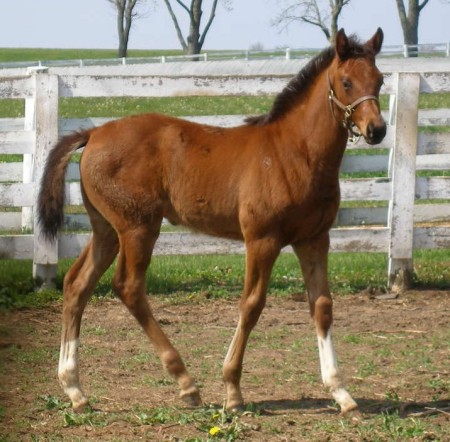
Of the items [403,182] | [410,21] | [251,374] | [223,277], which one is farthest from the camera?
[410,21]

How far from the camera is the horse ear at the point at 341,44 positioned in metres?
5.86

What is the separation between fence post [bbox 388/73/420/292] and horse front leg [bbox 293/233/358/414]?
341 centimetres

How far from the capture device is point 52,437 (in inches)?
209

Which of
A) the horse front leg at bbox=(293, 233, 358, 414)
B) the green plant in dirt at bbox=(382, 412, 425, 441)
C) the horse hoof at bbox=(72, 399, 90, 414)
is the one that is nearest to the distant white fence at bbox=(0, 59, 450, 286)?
the horse front leg at bbox=(293, 233, 358, 414)

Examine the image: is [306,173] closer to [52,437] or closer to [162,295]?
[52,437]

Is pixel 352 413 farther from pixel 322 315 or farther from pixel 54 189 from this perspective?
pixel 54 189

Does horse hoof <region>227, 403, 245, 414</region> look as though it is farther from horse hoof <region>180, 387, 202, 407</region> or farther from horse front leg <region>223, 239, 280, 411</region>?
horse hoof <region>180, 387, 202, 407</region>

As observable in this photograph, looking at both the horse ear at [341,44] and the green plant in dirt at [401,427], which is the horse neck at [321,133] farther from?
the green plant in dirt at [401,427]

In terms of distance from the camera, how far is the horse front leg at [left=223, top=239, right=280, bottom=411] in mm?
5891

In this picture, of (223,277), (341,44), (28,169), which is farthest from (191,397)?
(28,169)

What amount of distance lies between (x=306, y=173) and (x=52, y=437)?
201cm

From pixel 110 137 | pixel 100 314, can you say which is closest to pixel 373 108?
pixel 110 137

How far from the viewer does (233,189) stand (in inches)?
244

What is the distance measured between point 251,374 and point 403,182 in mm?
3255
